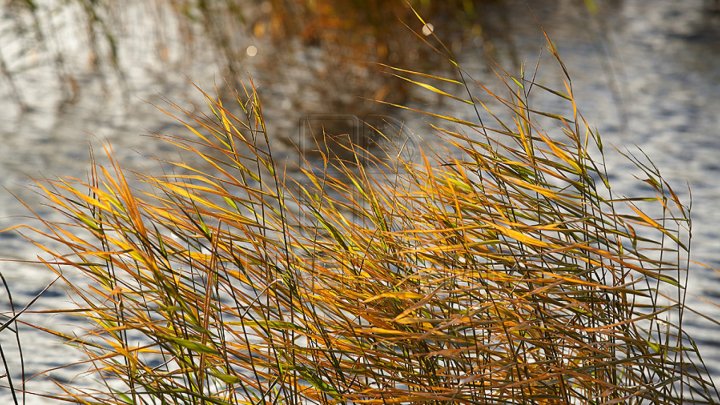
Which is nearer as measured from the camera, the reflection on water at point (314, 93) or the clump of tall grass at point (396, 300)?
the clump of tall grass at point (396, 300)

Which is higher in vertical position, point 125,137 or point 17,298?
point 125,137

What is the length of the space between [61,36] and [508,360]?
19.6 ft

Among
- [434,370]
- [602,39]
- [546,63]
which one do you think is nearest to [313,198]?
[434,370]

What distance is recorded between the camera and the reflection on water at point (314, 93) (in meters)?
5.11

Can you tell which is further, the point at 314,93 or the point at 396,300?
the point at 314,93

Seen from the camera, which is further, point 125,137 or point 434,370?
point 125,137

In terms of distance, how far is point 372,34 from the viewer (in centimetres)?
595

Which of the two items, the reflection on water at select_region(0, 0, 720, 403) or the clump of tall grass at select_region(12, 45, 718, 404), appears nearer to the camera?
the clump of tall grass at select_region(12, 45, 718, 404)

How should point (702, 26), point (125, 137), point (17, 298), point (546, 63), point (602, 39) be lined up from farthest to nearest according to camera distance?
point (702, 26), point (602, 39), point (546, 63), point (125, 137), point (17, 298)

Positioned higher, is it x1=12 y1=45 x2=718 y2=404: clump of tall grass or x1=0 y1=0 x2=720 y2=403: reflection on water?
x1=0 y1=0 x2=720 y2=403: reflection on water

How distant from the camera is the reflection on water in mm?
5105

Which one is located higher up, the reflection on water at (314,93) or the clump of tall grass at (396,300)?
the reflection on water at (314,93)

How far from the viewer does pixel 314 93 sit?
253 inches

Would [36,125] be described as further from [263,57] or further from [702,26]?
[702,26]
